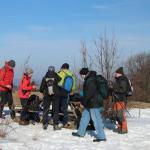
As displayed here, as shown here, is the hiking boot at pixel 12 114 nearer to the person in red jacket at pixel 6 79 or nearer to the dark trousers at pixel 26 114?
the person in red jacket at pixel 6 79

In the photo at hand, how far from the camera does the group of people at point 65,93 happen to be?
40.4 feet

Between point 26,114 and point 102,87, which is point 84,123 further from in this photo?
point 26,114

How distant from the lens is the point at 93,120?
1237 cm

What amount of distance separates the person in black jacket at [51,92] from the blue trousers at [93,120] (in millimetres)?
911

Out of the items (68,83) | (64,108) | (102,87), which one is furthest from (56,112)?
(102,87)

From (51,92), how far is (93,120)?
1.50 meters

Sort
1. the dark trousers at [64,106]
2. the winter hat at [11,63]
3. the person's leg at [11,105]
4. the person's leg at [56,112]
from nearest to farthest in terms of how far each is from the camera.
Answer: the person's leg at [56,112] → the dark trousers at [64,106] → the winter hat at [11,63] → the person's leg at [11,105]

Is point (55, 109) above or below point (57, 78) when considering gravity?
below

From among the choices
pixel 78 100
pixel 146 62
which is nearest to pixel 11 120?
pixel 78 100

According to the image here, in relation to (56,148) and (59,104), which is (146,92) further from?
(56,148)

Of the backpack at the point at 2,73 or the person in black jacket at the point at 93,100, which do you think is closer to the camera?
the person in black jacket at the point at 93,100

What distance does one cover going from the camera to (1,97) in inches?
569

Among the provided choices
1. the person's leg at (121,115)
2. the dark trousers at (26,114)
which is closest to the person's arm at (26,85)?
the dark trousers at (26,114)

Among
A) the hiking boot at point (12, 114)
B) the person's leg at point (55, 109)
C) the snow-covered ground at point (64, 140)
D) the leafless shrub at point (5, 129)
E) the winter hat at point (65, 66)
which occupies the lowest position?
the snow-covered ground at point (64, 140)
